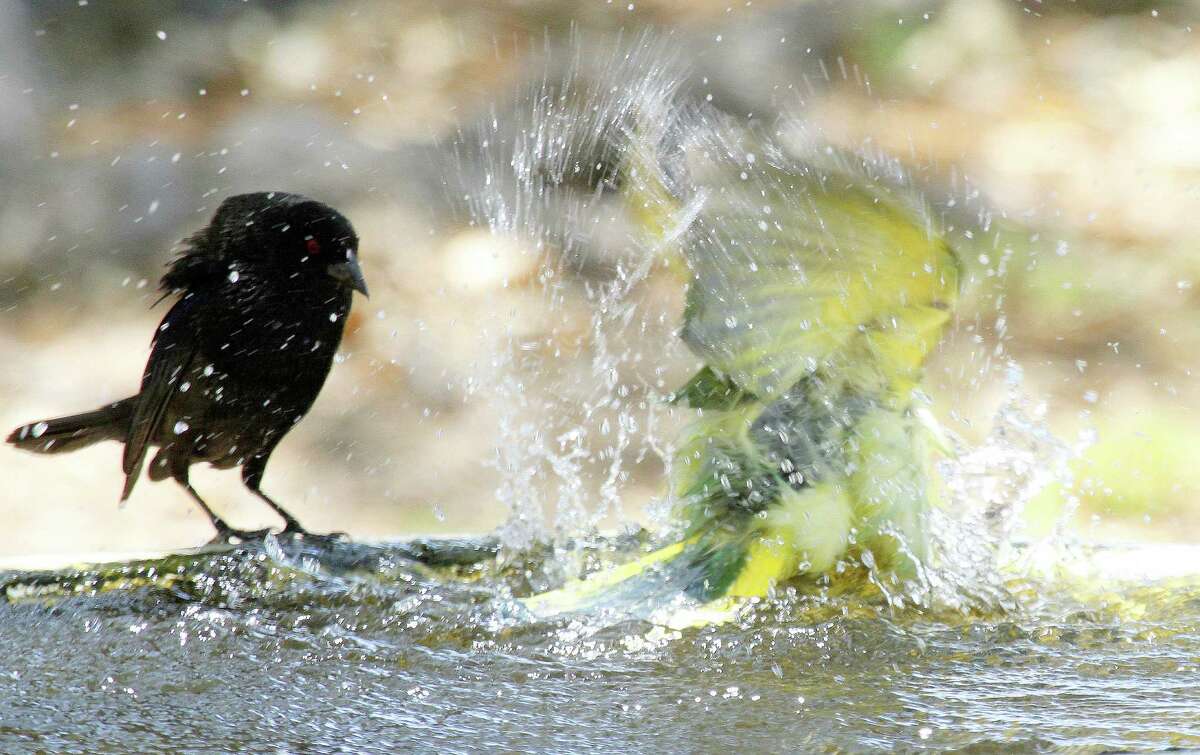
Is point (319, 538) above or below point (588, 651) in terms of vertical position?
above

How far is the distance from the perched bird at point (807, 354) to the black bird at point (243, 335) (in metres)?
0.68

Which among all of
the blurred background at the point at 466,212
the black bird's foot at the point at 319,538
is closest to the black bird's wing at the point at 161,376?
the black bird's foot at the point at 319,538

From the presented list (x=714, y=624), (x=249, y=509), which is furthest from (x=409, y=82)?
(x=714, y=624)

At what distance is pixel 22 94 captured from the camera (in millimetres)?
4430

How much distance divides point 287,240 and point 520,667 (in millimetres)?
1065

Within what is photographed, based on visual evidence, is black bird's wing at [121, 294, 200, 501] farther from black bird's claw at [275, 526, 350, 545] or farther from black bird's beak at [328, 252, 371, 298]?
black bird's claw at [275, 526, 350, 545]

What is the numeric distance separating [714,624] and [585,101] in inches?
126

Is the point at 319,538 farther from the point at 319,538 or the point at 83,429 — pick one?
the point at 83,429

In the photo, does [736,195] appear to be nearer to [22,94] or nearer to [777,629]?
[777,629]

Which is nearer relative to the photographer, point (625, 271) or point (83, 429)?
point (83, 429)

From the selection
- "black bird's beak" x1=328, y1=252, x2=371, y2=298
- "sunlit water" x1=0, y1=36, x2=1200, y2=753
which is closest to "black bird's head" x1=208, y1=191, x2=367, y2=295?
"black bird's beak" x1=328, y1=252, x2=371, y2=298

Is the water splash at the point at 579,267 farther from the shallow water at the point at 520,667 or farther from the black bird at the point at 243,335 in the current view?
the shallow water at the point at 520,667

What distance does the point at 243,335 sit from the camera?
6.12 ft

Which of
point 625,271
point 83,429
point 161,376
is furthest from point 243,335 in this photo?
point 625,271
